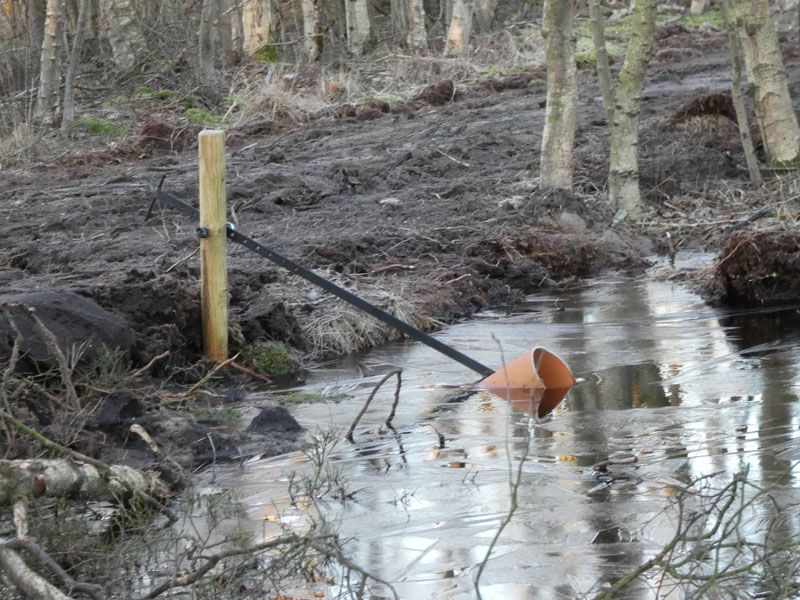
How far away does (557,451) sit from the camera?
6801mm

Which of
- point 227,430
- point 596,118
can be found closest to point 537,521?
point 227,430

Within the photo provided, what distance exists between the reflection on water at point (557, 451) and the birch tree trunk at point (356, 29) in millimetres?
15097

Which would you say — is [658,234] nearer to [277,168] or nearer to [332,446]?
[277,168]

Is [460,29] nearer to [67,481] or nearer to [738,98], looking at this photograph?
[738,98]

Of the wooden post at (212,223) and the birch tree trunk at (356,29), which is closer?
the wooden post at (212,223)

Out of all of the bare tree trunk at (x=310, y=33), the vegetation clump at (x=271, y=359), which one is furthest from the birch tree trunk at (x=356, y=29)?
the vegetation clump at (x=271, y=359)

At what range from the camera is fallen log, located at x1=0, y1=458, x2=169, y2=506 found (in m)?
4.82

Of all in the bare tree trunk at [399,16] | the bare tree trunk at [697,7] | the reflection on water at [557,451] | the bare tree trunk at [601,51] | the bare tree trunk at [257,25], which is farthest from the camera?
the bare tree trunk at [697,7]

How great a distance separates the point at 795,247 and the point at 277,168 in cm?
713

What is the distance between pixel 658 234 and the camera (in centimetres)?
1426

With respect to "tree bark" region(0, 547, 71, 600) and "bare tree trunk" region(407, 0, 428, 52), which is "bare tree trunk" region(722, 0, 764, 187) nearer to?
"bare tree trunk" region(407, 0, 428, 52)

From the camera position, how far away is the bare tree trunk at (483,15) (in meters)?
28.8

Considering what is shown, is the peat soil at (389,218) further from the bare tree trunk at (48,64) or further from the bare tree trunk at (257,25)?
the bare tree trunk at (257,25)

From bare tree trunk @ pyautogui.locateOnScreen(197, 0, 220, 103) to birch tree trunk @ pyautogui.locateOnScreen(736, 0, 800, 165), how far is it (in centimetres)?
961
